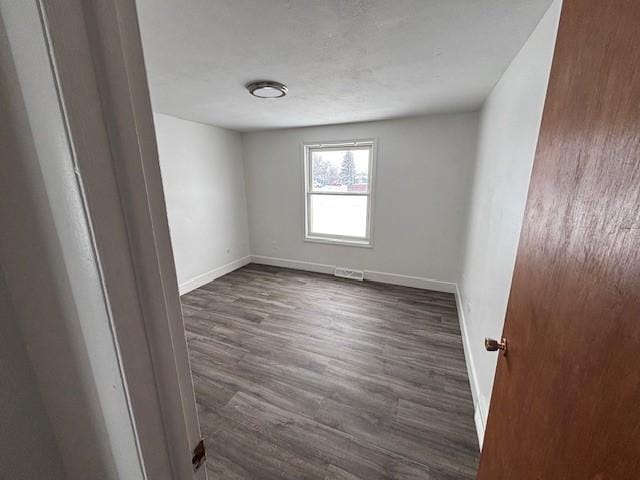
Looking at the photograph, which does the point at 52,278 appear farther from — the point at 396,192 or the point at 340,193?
the point at 340,193

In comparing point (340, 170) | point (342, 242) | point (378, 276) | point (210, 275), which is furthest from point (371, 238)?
point (210, 275)

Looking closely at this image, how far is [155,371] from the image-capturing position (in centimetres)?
45

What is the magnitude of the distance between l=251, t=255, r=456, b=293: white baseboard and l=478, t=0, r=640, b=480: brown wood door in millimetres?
2745

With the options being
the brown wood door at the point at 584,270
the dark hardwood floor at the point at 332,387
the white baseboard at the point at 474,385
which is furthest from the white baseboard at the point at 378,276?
the brown wood door at the point at 584,270

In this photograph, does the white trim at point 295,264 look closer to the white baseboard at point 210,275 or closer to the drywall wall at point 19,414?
the white baseboard at point 210,275

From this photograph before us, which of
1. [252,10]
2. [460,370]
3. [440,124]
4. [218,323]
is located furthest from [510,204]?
[218,323]

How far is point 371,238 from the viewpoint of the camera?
360 cm

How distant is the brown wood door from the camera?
0.41 meters

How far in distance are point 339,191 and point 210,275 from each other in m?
2.36

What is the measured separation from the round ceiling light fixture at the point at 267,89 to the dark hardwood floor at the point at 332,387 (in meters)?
2.22

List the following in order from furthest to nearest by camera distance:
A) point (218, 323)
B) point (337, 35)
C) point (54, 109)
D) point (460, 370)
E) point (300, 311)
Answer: point (300, 311) < point (218, 323) < point (460, 370) < point (337, 35) < point (54, 109)

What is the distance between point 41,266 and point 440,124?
3463 mm

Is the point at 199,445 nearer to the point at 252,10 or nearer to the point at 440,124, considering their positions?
the point at 252,10

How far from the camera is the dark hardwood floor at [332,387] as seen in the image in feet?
4.43
